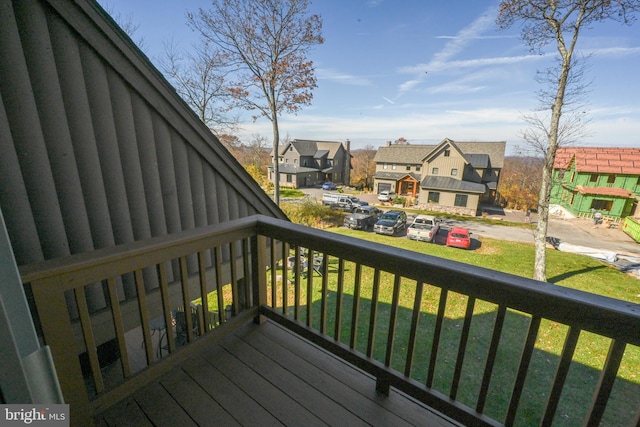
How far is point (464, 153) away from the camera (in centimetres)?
2145

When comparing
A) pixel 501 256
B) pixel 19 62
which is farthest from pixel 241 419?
pixel 501 256

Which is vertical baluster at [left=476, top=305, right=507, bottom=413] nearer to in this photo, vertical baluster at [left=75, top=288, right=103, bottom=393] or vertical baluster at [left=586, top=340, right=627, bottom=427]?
vertical baluster at [left=586, top=340, right=627, bottom=427]

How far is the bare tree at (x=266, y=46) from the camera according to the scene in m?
8.84

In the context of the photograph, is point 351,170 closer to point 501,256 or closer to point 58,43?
point 501,256

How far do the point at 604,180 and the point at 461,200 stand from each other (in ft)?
27.6

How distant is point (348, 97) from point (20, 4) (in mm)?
12019

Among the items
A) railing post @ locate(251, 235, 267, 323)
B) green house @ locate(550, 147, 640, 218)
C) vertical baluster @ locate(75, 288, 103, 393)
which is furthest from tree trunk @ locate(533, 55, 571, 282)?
green house @ locate(550, 147, 640, 218)

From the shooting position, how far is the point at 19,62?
5.29 ft

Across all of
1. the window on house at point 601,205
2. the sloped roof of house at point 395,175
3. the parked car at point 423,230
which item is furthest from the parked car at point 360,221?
the window on house at point 601,205

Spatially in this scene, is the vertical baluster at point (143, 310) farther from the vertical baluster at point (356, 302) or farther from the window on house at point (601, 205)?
the window on house at point (601, 205)

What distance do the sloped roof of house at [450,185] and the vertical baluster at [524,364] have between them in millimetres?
18840

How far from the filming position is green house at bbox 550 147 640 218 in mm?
15703

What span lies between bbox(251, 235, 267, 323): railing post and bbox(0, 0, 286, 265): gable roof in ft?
3.46

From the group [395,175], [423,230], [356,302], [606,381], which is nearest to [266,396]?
[356,302]
